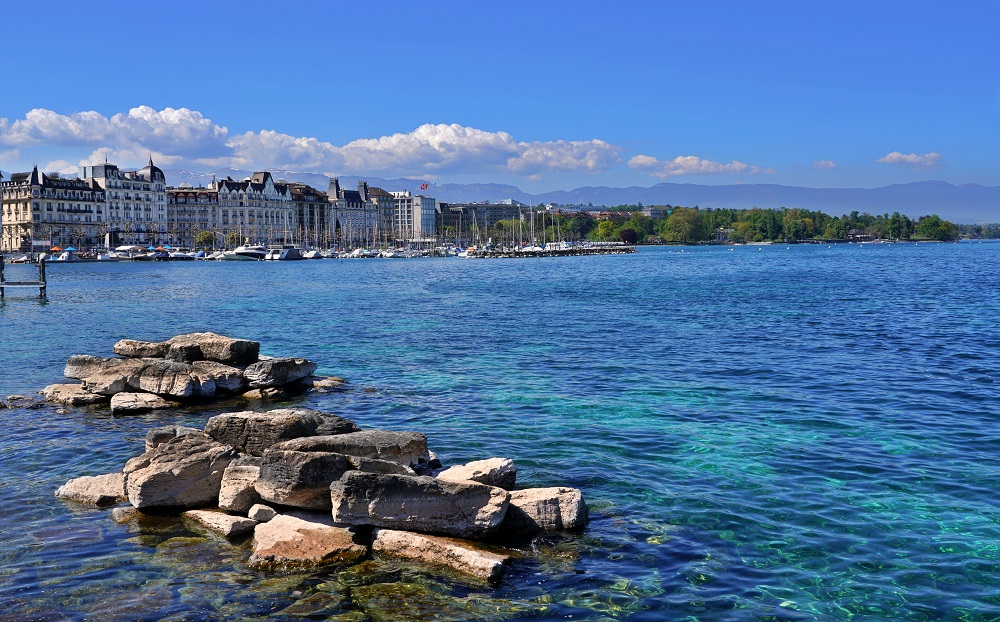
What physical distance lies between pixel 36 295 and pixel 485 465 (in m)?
63.6

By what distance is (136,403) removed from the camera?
20078 mm

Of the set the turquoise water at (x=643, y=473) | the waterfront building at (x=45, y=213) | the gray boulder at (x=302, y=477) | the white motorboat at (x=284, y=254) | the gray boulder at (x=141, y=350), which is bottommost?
the turquoise water at (x=643, y=473)

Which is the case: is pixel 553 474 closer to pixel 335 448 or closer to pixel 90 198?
pixel 335 448

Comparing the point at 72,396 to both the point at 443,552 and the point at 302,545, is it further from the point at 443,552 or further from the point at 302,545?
the point at 443,552

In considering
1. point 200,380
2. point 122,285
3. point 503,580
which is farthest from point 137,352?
point 122,285

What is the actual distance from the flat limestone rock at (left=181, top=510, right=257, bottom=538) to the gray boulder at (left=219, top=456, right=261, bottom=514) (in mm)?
182

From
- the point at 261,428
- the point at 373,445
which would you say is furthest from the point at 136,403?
the point at 373,445

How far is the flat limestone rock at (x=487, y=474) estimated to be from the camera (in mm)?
12539

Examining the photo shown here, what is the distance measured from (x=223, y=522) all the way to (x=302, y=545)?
173cm

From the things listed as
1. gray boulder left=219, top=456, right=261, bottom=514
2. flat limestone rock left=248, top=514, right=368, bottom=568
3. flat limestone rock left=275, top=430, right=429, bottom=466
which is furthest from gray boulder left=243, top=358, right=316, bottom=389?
flat limestone rock left=248, top=514, right=368, bottom=568

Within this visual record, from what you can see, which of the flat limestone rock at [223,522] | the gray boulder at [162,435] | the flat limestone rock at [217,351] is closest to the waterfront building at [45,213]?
the flat limestone rock at [217,351]

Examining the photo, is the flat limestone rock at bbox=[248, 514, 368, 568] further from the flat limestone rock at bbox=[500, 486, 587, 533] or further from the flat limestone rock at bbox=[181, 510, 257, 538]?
the flat limestone rock at bbox=[500, 486, 587, 533]

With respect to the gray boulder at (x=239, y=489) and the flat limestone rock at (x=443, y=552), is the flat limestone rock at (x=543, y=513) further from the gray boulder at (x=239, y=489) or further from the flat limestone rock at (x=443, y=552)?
the gray boulder at (x=239, y=489)

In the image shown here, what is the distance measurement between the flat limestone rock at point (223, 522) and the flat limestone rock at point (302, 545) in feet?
1.91
